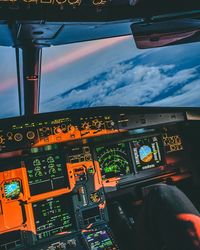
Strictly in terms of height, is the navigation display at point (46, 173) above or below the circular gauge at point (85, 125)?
below

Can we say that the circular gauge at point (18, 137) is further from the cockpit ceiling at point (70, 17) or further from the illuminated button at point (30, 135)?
the cockpit ceiling at point (70, 17)

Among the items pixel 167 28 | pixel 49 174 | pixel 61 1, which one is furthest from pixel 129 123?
pixel 61 1

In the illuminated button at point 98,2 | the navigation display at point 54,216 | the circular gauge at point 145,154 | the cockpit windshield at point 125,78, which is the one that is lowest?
the navigation display at point 54,216

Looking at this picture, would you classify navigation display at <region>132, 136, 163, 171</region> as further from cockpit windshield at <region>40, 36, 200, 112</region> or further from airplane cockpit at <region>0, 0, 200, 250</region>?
cockpit windshield at <region>40, 36, 200, 112</region>

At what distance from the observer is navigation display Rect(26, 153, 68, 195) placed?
2840 millimetres

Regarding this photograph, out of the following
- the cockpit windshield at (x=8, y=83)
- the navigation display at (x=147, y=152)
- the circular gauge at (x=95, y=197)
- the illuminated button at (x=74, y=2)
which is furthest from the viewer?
the navigation display at (x=147, y=152)

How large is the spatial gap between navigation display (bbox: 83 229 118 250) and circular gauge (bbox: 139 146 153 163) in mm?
852

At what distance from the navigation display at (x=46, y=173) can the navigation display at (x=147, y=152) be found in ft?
2.54

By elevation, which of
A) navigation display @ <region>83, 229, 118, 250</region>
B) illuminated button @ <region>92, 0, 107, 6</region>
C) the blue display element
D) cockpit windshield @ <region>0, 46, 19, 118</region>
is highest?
cockpit windshield @ <region>0, 46, 19, 118</region>

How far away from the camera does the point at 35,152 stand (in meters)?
2.88

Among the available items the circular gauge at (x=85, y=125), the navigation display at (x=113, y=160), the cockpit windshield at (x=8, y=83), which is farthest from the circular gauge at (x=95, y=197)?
the cockpit windshield at (x=8, y=83)

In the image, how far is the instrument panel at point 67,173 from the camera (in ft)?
8.82

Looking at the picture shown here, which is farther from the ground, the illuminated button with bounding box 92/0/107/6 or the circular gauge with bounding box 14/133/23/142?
the illuminated button with bounding box 92/0/107/6

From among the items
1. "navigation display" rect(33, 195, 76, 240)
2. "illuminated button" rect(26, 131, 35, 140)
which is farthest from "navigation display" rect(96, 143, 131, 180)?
"illuminated button" rect(26, 131, 35, 140)
